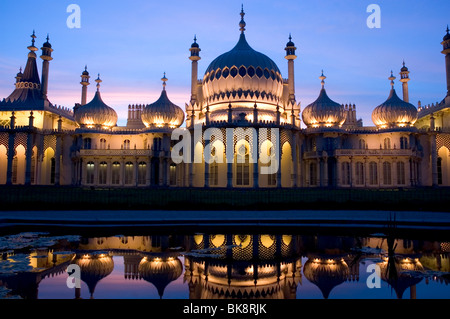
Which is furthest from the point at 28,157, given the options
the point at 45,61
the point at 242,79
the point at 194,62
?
the point at 242,79

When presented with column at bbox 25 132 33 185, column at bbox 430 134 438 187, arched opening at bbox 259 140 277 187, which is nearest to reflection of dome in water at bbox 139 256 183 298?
arched opening at bbox 259 140 277 187

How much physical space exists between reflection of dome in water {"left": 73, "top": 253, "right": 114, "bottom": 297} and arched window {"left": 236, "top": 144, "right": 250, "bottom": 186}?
23172 mm

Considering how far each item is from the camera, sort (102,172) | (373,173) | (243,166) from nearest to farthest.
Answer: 1. (243,166)
2. (373,173)
3. (102,172)

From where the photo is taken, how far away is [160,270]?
6.66m

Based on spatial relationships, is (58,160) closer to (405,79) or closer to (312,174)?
(312,174)

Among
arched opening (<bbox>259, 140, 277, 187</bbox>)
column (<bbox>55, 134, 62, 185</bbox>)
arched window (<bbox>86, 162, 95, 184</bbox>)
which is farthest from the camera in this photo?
column (<bbox>55, 134, 62, 185</bbox>)

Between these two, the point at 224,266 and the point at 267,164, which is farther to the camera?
the point at 267,164

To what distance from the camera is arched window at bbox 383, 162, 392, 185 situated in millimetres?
32562

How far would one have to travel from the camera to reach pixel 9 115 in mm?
37219

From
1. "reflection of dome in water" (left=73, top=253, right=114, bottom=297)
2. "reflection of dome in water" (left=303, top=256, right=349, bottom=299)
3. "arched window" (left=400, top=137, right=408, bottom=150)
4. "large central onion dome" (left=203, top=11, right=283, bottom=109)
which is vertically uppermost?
"large central onion dome" (left=203, top=11, right=283, bottom=109)

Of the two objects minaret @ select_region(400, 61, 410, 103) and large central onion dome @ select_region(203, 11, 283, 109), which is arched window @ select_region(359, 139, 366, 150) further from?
minaret @ select_region(400, 61, 410, 103)

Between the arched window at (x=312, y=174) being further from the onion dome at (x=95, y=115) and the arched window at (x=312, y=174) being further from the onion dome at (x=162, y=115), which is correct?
the onion dome at (x=95, y=115)

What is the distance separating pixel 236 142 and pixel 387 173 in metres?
14.6

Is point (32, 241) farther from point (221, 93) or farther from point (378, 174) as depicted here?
point (378, 174)
